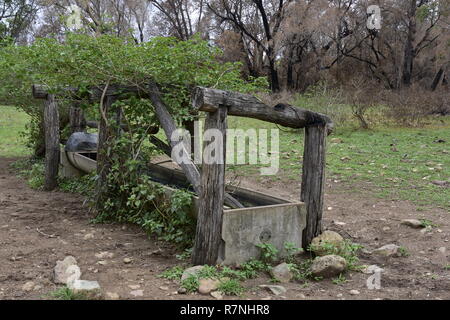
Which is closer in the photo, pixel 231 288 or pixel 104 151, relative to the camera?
pixel 231 288

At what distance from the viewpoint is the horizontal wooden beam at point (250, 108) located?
3578mm

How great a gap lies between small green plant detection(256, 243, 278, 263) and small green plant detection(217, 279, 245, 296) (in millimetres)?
557

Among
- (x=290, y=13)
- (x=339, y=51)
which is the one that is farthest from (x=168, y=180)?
(x=339, y=51)

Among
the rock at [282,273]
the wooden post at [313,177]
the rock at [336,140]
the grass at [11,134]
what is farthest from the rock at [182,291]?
the rock at [336,140]

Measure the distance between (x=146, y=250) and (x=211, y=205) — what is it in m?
1.08

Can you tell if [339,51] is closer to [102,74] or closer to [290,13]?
[290,13]

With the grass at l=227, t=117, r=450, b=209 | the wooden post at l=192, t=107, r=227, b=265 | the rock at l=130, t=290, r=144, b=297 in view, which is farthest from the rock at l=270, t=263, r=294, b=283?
the grass at l=227, t=117, r=450, b=209

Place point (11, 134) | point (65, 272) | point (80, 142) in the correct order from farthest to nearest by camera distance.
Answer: point (11, 134) → point (80, 142) → point (65, 272)

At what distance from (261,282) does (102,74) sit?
2.69 m

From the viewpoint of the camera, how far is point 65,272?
11.7 feet

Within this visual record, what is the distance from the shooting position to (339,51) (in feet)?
86.4

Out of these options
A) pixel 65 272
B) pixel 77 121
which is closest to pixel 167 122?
pixel 65 272

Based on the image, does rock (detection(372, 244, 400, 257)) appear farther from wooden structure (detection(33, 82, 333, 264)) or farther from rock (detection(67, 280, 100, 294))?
rock (detection(67, 280, 100, 294))

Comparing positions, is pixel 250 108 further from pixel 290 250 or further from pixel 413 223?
pixel 413 223
